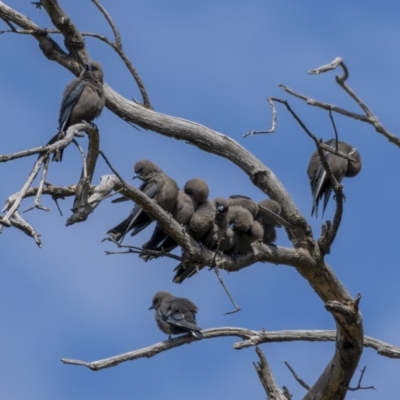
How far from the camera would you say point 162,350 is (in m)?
7.80

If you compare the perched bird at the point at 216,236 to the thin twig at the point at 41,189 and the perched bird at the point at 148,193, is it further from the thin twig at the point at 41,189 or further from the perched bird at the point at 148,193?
the thin twig at the point at 41,189

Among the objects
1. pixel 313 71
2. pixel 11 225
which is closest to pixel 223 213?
pixel 11 225

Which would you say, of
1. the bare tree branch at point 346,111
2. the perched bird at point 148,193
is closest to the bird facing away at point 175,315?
the perched bird at point 148,193

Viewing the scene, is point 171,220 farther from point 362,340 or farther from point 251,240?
point 362,340

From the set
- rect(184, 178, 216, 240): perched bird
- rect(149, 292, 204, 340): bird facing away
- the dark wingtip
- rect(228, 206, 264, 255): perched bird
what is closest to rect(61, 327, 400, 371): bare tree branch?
the dark wingtip

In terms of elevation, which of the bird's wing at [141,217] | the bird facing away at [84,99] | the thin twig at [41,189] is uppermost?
the bird facing away at [84,99]

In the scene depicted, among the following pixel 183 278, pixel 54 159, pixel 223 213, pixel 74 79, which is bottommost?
pixel 54 159

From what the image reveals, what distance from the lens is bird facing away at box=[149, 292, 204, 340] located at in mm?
8545

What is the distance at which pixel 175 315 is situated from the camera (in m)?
8.92

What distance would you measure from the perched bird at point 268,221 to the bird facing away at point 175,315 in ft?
3.29

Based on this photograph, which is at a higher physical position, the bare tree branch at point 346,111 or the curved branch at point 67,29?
the curved branch at point 67,29

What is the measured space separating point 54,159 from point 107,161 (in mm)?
354

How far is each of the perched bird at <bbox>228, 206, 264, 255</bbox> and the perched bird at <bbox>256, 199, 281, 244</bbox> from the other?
274 mm

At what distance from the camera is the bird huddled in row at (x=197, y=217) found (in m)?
8.04
